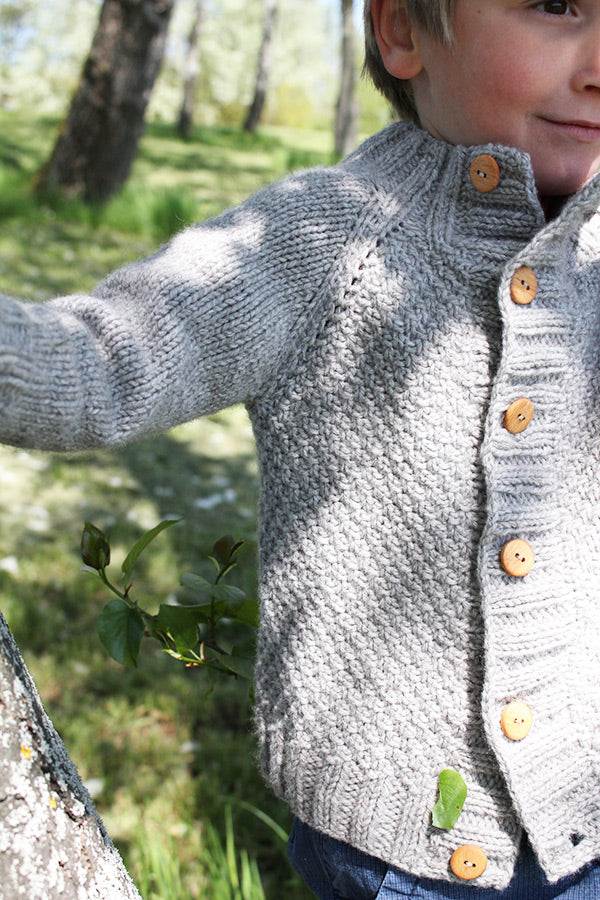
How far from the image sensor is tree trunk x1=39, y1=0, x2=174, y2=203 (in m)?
6.56

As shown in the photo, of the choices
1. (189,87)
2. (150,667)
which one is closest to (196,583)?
(150,667)

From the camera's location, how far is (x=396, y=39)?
1.25 metres

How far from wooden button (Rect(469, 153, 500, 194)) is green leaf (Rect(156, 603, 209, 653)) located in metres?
0.78

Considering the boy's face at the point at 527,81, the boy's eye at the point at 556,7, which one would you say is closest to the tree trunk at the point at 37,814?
the boy's face at the point at 527,81

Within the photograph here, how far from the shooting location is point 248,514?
12.7ft

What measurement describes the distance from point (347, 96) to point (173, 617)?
44.7ft

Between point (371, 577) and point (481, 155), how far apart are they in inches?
22.4

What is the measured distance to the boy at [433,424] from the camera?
43.7 inches

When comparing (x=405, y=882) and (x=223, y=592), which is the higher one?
(x=223, y=592)

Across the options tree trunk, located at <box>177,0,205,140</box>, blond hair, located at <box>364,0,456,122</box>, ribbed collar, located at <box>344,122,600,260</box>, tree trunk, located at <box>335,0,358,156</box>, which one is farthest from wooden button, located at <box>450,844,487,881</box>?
tree trunk, located at <box>177,0,205,140</box>

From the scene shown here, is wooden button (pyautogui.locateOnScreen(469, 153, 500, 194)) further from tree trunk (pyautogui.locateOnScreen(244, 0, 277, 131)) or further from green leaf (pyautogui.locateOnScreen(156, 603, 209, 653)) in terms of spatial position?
tree trunk (pyautogui.locateOnScreen(244, 0, 277, 131))

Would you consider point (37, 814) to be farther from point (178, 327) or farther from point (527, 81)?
point (527, 81)

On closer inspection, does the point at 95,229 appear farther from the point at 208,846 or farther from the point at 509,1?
the point at 509,1

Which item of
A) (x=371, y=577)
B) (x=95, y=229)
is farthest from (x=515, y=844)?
(x=95, y=229)
